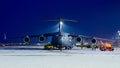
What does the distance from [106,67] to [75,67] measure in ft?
5.12

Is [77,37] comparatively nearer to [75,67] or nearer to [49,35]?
[49,35]

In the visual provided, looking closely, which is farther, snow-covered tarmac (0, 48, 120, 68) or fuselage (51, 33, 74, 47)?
fuselage (51, 33, 74, 47)

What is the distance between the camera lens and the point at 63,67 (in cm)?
1845

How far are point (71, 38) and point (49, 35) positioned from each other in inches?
170

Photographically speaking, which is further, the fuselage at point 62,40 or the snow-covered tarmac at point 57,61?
the fuselage at point 62,40

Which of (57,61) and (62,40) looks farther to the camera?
(62,40)

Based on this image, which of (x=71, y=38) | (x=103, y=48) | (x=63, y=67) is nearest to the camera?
(x=63, y=67)

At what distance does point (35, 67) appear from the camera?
60.7 feet

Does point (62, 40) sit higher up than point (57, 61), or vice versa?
point (62, 40)

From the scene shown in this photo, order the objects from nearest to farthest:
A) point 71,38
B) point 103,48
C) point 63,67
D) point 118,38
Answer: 1. point 63,67
2. point 103,48
3. point 71,38
4. point 118,38

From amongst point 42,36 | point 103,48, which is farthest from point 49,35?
point 103,48

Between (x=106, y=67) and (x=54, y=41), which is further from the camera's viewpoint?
(x=54, y=41)

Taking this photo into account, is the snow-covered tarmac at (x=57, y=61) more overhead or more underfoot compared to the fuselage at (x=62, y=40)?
more underfoot

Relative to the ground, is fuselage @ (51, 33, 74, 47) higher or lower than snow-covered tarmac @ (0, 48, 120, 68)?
higher
